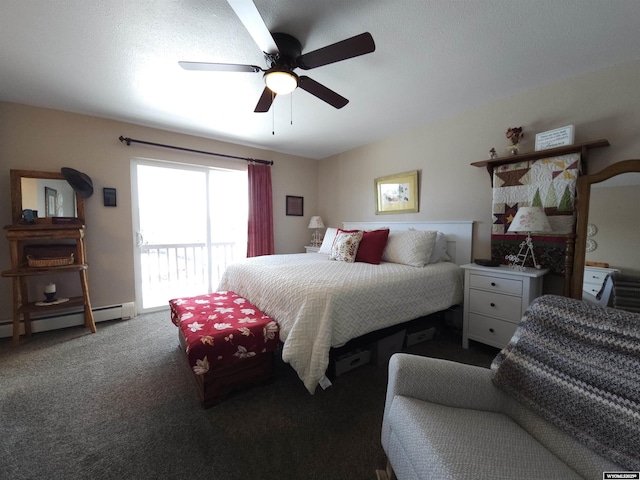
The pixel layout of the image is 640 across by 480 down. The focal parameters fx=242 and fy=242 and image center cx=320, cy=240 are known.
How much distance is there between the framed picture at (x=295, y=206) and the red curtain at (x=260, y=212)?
41cm

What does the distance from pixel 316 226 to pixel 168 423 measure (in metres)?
3.28

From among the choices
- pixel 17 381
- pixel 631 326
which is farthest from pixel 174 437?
pixel 631 326

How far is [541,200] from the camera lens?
7.05ft

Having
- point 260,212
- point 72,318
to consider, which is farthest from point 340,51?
point 72,318

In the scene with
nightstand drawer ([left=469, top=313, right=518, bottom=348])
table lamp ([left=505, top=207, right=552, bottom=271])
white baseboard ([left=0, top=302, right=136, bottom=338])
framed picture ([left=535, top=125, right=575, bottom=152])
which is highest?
framed picture ([left=535, top=125, right=575, bottom=152])

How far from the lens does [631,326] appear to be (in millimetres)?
872

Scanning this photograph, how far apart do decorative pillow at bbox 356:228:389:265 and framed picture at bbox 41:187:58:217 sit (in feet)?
10.8

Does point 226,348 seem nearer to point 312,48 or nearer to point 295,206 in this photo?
point 312,48

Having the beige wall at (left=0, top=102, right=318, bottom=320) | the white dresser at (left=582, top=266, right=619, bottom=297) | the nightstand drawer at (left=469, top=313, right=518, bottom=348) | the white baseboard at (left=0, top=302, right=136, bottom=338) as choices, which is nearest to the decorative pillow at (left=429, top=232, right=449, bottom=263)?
the nightstand drawer at (left=469, top=313, right=518, bottom=348)

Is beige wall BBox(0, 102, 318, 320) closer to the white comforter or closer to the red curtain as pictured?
the red curtain

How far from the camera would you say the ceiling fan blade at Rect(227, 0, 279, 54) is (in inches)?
43.6

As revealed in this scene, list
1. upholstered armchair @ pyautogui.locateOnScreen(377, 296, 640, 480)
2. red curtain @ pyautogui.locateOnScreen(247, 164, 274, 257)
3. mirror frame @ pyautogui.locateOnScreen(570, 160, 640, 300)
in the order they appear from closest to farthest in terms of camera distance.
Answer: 1. upholstered armchair @ pyautogui.locateOnScreen(377, 296, 640, 480)
2. mirror frame @ pyautogui.locateOnScreen(570, 160, 640, 300)
3. red curtain @ pyautogui.locateOnScreen(247, 164, 274, 257)

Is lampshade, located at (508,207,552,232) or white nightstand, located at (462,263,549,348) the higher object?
lampshade, located at (508,207,552,232)

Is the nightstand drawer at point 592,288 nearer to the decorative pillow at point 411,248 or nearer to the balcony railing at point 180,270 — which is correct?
the decorative pillow at point 411,248
